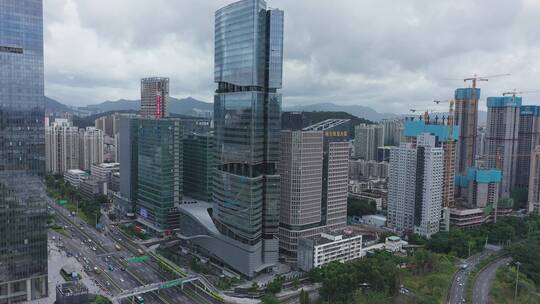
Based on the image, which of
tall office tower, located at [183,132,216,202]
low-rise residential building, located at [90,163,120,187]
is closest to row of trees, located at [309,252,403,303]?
tall office tower, located at [183,132,216,202]

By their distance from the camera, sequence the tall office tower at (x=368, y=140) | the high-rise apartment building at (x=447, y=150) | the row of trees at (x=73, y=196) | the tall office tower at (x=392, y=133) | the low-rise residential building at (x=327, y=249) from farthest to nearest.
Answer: the tall office tower at (x=392, y=133), the tall office tower at (x=368, y=140), the high-rise apartment building at (x=447, y=150), the row of trees at (x=73, y=196), the low-rise residential building at (x=327, y=249)

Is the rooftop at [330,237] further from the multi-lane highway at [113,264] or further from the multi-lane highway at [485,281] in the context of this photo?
the multi-lane highway at [485,281]

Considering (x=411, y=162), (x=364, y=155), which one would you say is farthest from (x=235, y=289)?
(x=364, y=155)

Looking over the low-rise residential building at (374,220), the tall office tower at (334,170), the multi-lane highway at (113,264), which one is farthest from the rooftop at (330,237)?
the low-rise residential building at (374,220)

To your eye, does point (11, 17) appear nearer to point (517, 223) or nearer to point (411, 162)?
point (411, 162)

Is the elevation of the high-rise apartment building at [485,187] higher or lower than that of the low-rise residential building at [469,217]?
higher

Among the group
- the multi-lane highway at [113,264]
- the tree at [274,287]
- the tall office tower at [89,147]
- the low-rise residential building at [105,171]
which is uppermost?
the tall office tower at [89,147]

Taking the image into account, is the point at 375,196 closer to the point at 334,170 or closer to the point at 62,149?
the point at 334,170
